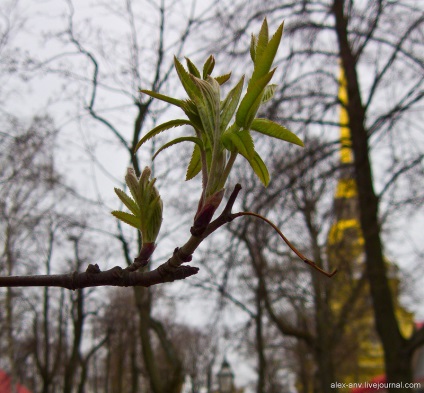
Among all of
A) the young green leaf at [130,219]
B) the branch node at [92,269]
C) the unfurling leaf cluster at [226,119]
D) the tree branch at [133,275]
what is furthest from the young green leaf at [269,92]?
the branch node at [92,269]

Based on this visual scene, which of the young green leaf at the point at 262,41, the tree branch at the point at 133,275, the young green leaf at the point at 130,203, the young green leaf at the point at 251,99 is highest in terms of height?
the young green leaf at the point at 262,41

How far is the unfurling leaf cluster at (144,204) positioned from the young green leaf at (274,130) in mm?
242

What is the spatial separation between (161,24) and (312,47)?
2329mm

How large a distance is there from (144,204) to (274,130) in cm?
31

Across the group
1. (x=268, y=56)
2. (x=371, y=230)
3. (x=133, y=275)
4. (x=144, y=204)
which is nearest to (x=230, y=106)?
(x=268, y=56)

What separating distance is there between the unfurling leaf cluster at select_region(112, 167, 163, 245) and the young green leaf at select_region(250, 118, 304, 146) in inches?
9.5

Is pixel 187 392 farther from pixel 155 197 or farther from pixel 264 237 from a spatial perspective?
pixel 155 197

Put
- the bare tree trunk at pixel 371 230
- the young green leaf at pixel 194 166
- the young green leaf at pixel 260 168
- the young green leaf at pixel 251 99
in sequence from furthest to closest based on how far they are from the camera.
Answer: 1. the bare tree trunk at pixel 371 230
2. the young green leaf at pixel 194 166
3. the young green leaf at pixel 260 168
4. the young green leaf at pixel 251 99

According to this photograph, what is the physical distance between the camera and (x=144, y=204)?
1014 mm

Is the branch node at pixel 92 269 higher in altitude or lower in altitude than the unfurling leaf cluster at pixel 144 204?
lower

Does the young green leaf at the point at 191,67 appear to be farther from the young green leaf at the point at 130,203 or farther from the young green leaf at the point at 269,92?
the young green leaf at the point at 130,203

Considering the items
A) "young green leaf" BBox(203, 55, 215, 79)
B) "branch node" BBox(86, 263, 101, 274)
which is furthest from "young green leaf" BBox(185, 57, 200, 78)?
"branch node" BBox(86, 263, 101, 274)

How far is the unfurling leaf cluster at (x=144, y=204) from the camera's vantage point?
3.33 ft

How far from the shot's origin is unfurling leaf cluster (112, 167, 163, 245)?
1.02m
